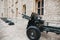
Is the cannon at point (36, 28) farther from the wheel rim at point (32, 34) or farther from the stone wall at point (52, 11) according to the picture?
the stone wall at point (52, 11)

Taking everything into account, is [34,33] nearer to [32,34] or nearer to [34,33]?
[34,33]

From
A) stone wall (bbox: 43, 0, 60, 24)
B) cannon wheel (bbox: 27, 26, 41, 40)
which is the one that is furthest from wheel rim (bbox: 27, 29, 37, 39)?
stone wall (bbox: 43, 0, 60, 24)

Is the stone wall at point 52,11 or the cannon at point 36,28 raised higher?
the stone wall at point 52,11

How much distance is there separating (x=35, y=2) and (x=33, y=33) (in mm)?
4631

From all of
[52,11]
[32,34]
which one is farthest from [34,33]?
[52,11]

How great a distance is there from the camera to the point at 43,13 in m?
8.43

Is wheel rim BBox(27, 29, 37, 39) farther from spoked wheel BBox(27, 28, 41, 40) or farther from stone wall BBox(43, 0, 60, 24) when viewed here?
stone wall BBox(43, 0, 60, 24)

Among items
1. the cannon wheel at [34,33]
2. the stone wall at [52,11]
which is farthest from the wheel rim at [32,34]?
the stone wall at [52,11]

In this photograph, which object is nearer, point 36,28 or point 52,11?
point 36,28

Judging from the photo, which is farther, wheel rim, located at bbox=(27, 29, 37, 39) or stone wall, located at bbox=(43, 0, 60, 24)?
stone wall, located at bbox=(43, 0, 60, 24)

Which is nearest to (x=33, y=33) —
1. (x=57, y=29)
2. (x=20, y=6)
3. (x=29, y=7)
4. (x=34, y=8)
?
(x=57, y=29)

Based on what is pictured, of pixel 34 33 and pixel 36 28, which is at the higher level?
pixel 36 28

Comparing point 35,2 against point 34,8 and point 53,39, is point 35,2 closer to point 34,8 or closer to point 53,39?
point 34,8

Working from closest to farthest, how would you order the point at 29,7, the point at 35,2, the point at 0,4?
the point at 35,2
the point at 29,7
the point at 0,4
